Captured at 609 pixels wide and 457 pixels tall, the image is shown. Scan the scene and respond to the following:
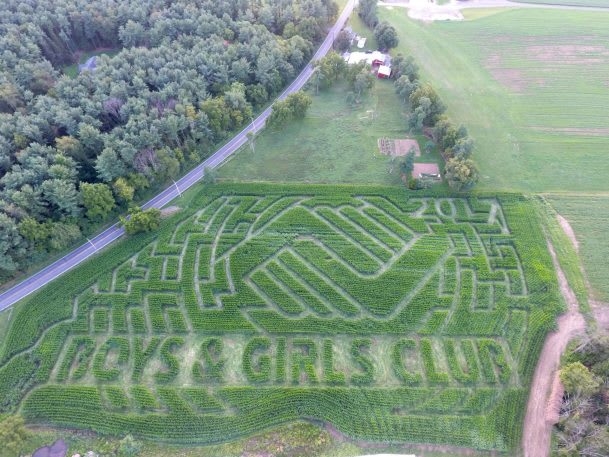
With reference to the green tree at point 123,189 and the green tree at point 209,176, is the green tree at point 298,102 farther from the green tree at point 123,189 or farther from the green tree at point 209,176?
the green tree at point 123,189

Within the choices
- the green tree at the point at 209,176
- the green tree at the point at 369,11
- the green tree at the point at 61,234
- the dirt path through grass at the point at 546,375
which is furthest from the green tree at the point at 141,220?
the green tree at the point at 369,11

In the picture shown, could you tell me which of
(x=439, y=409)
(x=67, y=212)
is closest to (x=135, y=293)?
(x=67, y=212)

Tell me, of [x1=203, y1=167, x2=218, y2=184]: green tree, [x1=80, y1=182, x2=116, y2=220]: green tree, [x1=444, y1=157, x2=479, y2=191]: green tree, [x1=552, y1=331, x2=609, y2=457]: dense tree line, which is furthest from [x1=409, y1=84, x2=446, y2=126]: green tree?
[x1=80, y1=182, x2=116, y2=220]: green tree

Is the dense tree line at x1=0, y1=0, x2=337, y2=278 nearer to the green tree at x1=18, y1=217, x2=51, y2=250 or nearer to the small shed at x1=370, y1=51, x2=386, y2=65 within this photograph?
the green tree at x1=18, y1=217, x2=51, y2=250

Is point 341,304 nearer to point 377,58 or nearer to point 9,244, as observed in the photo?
point 9,244

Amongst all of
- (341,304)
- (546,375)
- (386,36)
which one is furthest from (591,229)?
(386,36)

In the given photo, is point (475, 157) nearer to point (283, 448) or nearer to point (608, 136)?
point (608, 136)
